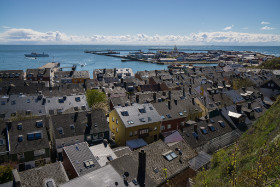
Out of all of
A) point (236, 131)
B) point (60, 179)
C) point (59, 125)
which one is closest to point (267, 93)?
point (236, 131)

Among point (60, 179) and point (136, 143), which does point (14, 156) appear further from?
point (136, 143)

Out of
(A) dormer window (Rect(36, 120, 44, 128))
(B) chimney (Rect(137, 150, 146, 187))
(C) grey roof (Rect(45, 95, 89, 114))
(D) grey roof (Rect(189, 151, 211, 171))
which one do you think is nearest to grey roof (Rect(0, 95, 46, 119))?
(C) grey roof (Rect(45, 95, 89, 114))

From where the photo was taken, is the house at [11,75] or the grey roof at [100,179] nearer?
the grey roof at [100,179]

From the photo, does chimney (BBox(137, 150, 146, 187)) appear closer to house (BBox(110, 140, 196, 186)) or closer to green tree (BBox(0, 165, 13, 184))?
house (BBox(110, 140, 196, 186))

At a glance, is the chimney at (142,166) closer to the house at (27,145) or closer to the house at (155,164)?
the house at (155,164)

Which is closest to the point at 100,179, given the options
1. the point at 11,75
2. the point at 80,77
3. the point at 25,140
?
the point at 25,140

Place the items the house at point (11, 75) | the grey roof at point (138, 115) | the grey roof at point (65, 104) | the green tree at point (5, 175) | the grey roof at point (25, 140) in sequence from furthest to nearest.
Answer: the house at point (11, 75)
the grey roof at point (65, 104)
the grey roof at point (138, 115)
the grey roof at point (25, 140)
the green tree at point (5, 175)

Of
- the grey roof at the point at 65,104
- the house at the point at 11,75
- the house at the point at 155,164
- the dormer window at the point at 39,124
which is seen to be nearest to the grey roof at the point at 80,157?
the house at the point at 155,164
